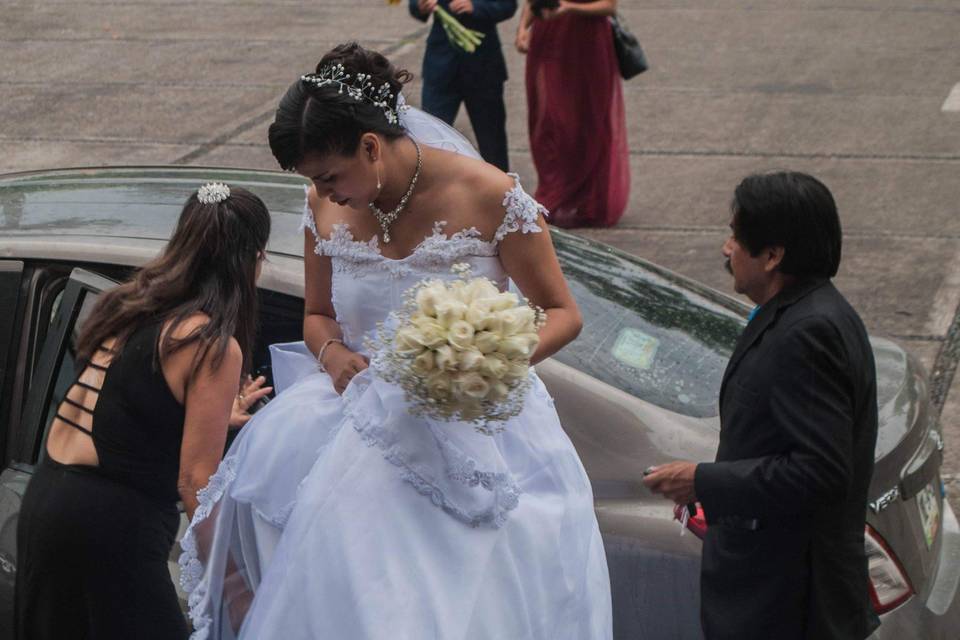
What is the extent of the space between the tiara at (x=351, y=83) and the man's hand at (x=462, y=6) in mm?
4592

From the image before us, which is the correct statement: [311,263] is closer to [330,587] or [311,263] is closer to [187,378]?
[187,378]

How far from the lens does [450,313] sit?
268cm

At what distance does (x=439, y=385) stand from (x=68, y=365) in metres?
1.30

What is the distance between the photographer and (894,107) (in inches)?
411

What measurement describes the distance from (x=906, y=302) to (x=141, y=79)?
7.16 m

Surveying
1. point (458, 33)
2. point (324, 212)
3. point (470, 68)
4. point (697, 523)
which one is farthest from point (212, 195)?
point (470, 68)

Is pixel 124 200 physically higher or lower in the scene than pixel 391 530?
higher

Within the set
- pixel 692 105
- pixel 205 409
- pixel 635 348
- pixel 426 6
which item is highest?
pixel 205 409

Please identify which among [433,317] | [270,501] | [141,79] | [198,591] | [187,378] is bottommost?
[141,79]

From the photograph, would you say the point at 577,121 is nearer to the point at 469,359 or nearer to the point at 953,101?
the point at 953,101

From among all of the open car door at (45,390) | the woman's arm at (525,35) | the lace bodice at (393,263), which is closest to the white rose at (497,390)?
the lace bodice at (393,263)

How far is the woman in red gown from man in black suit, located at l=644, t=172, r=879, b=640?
5.01 metres

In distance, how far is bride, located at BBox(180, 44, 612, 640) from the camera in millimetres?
2840

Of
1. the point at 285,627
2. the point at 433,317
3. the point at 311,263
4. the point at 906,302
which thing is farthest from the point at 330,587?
the point at 906,302
